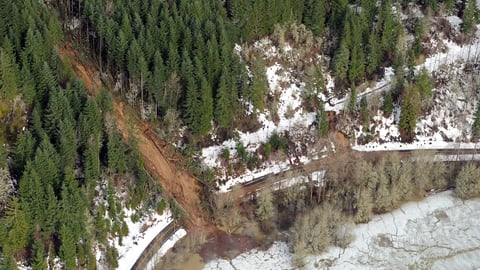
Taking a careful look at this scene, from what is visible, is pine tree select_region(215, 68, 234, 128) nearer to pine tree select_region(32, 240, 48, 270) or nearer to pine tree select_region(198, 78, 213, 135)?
pine tree select_region(198, 78, 213, 135)

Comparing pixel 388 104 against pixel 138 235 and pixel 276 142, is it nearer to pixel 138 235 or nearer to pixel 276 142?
pixel 276 142

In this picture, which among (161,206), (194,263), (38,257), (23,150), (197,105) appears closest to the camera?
(38,257)

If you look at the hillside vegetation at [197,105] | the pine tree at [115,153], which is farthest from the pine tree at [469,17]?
the pine tree at [115,153]

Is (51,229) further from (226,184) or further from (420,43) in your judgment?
(420,43)

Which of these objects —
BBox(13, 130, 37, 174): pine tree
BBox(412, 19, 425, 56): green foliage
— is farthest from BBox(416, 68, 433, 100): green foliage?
BBox(13, 130, 37, 174): pine tree

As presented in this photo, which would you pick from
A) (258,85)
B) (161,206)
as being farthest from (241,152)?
(161,206)

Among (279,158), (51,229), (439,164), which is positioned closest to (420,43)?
(439,164)

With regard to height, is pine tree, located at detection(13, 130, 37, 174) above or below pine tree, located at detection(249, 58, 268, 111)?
below
